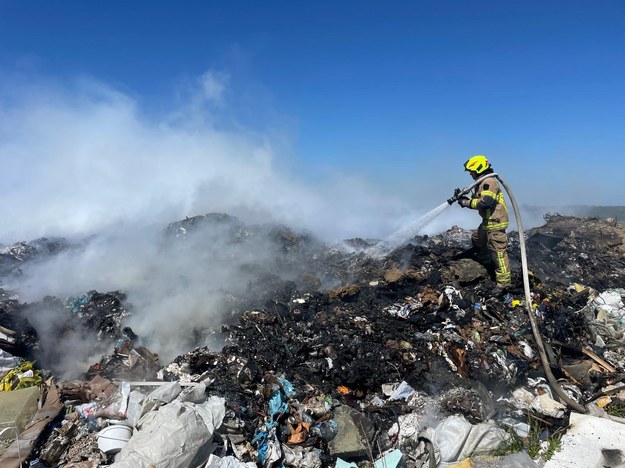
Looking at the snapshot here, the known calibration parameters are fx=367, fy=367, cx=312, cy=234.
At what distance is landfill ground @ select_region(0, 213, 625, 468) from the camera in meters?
3.64

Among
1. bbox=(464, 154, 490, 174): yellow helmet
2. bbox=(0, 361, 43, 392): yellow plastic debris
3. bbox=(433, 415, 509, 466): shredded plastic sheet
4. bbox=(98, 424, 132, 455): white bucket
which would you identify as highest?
bbox=(464, 154, 490, 174): yellow helmet

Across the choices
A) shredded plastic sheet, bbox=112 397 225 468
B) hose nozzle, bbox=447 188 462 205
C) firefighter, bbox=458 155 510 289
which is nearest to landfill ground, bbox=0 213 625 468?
shredded plastic sheet, bbox=112 397 225 468

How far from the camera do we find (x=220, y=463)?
3.50 meters

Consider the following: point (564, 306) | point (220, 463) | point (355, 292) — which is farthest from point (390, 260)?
point (220, 463)

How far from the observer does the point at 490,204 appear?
672cm

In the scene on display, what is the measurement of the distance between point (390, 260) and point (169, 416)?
6.97m

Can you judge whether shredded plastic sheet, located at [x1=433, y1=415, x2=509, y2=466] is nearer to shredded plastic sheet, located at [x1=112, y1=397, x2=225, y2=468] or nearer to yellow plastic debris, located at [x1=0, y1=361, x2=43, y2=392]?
shredded plastic sheet, located at [x1=112, y1=397, x2=225, y2=468]

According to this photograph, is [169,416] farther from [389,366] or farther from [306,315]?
[306,315]

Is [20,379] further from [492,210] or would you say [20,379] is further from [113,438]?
[492,210]

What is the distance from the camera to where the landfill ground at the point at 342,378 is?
364cm

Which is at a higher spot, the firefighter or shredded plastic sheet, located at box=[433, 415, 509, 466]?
the firefighter

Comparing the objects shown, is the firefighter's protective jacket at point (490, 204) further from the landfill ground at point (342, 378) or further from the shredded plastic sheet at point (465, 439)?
the shredded plastic sheet at point (465, 439)

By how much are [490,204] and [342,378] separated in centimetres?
418

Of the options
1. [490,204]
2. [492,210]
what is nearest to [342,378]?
[490,204]
